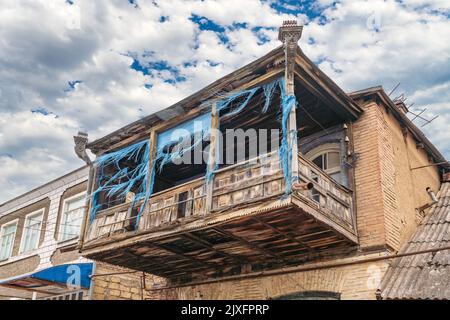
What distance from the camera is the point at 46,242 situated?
19141 mm

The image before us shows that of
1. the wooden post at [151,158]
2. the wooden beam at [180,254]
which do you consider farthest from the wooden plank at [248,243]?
the wooden post at [151,158]

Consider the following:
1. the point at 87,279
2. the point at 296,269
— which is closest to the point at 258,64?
the point at 296,269

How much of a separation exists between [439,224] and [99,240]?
26.4 feet

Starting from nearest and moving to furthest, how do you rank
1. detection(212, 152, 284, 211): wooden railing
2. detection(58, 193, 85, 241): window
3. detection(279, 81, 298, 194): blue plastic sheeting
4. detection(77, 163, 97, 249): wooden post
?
detection(279, 81, 298, 194): blue plastic sheeting < detection(212, 152, 284, 211): wooden railing < detection(77, 163, 97, 249): wooden post < detection(58, 193, 85, 241): window

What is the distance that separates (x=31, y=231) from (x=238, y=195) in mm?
13316

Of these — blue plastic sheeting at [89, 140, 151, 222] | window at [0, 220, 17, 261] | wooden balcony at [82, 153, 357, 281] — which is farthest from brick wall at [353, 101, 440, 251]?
window at [0, 220, 17, 261]

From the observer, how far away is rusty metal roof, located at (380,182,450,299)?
9719 millimetres

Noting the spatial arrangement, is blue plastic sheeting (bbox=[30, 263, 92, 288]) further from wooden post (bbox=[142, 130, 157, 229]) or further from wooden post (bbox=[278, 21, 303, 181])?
wooden post (bbox=[278, 21, 303, 181])

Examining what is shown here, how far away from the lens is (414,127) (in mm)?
13766

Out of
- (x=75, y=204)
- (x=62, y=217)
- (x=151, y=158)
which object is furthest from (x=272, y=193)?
(x=62, y=217)

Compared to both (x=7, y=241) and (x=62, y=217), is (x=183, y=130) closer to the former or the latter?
(x=62, y=217)

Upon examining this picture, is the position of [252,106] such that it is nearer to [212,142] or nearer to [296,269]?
[212,142]

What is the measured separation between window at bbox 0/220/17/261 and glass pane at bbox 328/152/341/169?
48.6 feet

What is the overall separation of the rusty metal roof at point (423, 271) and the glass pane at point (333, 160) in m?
2.43
